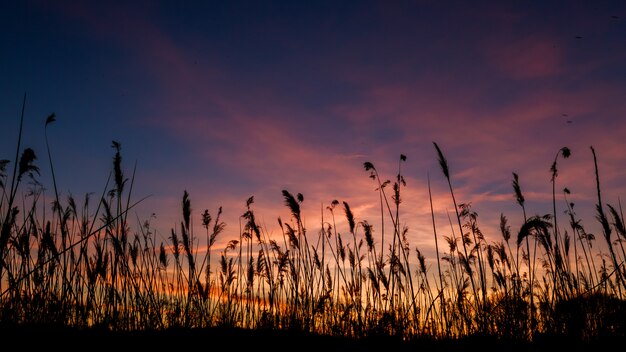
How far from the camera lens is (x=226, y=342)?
3.54 meters

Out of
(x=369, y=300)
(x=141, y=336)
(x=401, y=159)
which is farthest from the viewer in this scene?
(x=369, y=300)

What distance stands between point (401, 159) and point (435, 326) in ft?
7.76

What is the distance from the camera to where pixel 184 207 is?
5172 mm

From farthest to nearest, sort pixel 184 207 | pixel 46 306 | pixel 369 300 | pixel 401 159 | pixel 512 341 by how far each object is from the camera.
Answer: pixel 369 300, pixel 401 159, pixel 184 207, pixel 46 306, pixel 512 341

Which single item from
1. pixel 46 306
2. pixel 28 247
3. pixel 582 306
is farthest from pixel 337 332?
pixel 28 247

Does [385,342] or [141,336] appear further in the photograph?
[385,342]

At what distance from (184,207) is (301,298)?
2186 mm

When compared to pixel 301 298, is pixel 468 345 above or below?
below

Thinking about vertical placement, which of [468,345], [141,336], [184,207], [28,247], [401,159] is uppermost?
[401,159]

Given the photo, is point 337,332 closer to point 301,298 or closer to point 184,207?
point 301,298

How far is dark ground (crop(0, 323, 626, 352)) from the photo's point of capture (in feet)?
10.1

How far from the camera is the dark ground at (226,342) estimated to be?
3.07 metres

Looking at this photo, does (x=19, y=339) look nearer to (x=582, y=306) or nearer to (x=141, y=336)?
(x=141, y=336)

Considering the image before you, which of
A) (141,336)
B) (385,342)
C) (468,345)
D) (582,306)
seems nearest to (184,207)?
(141,336)
